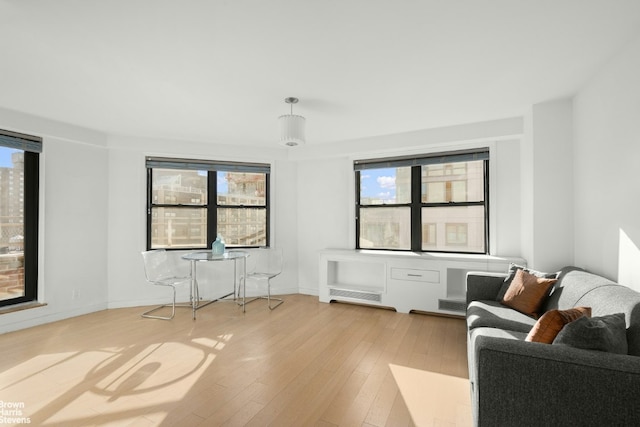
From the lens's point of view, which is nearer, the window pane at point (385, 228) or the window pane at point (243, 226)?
the window pane at point (385, 228)

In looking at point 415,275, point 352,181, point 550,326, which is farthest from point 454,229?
point 550,326

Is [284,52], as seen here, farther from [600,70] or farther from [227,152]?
[227,152]

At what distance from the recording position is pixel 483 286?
2.97 m

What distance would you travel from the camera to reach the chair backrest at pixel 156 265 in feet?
13.3

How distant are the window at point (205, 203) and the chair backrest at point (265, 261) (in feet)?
0.85

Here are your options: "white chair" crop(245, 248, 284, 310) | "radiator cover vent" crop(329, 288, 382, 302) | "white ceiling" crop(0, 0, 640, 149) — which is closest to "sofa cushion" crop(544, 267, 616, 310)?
"white ceiling" crop(0, 0, 640, 149)

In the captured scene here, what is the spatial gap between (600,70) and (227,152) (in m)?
4.35

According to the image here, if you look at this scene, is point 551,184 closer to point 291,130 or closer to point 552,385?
point 552,385

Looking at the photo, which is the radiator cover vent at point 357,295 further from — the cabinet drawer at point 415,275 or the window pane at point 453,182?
the window pane at point 453,182

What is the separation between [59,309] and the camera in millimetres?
3760

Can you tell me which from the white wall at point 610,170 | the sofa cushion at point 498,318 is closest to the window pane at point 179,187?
the sofa cushion at point 498,318

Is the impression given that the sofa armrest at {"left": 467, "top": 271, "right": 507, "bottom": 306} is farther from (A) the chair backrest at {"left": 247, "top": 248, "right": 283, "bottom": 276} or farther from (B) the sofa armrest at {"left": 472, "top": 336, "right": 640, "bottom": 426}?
(A) the chair backrest at {"left": 247, "top": 248, "right": 283, "bottom": 276}

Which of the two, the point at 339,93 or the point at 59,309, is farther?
the point at 59,309

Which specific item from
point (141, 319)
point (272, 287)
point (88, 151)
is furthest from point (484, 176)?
point (88, 151)
